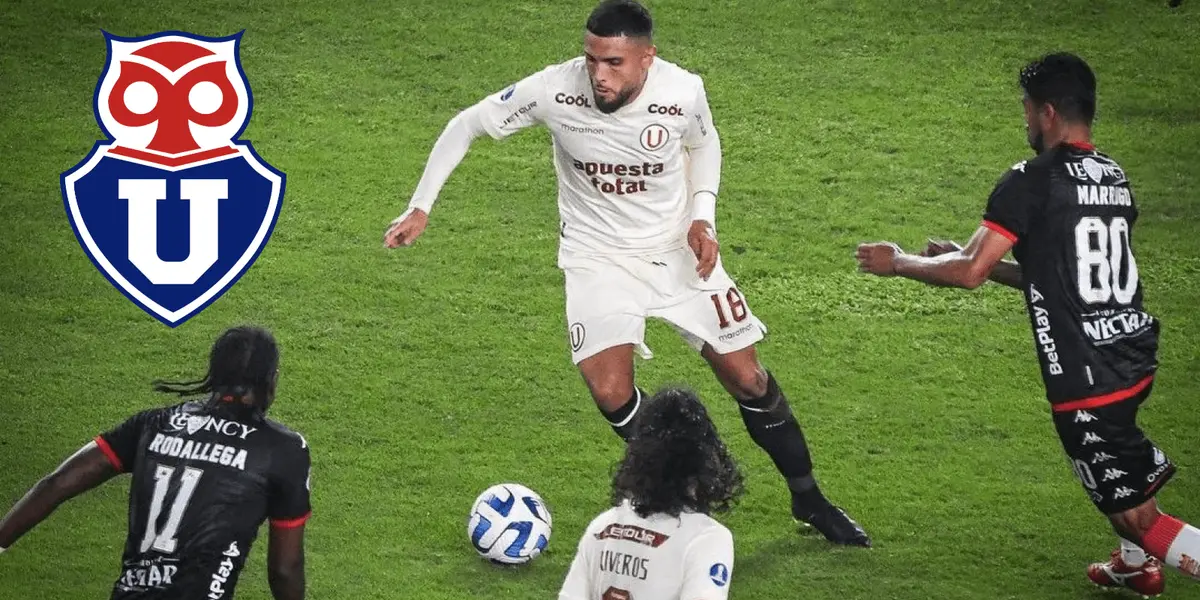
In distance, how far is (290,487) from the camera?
17.3 ft

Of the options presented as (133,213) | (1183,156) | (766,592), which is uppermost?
(1183,156)

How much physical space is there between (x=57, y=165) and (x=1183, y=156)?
22.7ft

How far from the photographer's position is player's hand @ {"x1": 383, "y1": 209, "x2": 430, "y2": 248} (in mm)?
6875

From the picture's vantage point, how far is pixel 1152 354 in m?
6.47

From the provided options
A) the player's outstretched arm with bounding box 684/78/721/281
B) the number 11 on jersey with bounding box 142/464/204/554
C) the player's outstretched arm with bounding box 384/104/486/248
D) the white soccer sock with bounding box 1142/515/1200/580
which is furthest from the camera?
the player's outstretched arm with bounding box 684/78/721/281

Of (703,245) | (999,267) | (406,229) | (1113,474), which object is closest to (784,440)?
(703,245)

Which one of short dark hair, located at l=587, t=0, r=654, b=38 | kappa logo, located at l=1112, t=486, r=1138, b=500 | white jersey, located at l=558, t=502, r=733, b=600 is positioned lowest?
kappa logo, located at l=1112, t=486, r=1138, b=500

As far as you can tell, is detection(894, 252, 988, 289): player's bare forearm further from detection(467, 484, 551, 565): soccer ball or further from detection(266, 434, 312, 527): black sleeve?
detection(266, 434, 312, 527): black sleeve

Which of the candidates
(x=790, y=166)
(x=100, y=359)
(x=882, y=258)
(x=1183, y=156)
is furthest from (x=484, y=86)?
(x=882, y=258)

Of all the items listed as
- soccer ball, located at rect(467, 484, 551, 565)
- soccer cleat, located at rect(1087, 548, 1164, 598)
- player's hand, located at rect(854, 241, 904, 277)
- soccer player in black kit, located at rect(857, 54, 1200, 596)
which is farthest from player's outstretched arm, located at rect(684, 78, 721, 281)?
soccer cleat, located at rect(1087, 548, 1164, 598)

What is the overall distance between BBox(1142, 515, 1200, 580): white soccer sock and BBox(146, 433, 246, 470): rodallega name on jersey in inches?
129

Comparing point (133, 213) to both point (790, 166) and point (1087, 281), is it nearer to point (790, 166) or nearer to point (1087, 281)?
point (790, 166)

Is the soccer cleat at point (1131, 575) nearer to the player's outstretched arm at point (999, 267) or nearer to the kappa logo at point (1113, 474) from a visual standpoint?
the kappa logo at point (1113, 474)

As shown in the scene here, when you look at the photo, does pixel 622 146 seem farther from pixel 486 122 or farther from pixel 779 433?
pixel 779 433
